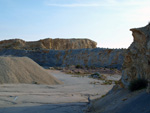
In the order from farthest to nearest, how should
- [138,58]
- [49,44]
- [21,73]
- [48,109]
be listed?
[49,44], [21,73], [48,109], [138,58]

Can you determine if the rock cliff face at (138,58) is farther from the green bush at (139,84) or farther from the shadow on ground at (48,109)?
the shadow on ground at (48,109)

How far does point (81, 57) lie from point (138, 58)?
3285 centimetres

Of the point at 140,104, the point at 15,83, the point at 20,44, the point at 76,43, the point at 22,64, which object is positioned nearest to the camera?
the point at 140,104

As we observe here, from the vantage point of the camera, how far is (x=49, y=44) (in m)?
63.3

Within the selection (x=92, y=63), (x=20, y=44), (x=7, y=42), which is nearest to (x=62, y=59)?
(x=92, y=63)

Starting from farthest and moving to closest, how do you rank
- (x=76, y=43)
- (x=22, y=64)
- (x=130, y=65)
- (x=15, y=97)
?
(x=76, y=43) < (x=22, y=64) < (x=15, y=97) < (x=130, y=65)

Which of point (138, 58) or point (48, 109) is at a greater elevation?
point (138, 58)

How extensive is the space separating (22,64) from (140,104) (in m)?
9.89

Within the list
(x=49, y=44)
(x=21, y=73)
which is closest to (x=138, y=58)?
(x=21, y=73)

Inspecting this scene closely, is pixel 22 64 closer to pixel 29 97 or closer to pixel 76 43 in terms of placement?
pixel 29 97

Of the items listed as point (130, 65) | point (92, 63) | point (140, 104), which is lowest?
point (92, 63)

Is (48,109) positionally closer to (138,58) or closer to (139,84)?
(139,84)

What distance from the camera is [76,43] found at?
6731cm

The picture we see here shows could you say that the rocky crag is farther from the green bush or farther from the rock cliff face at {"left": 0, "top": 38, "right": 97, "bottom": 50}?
the green bush
